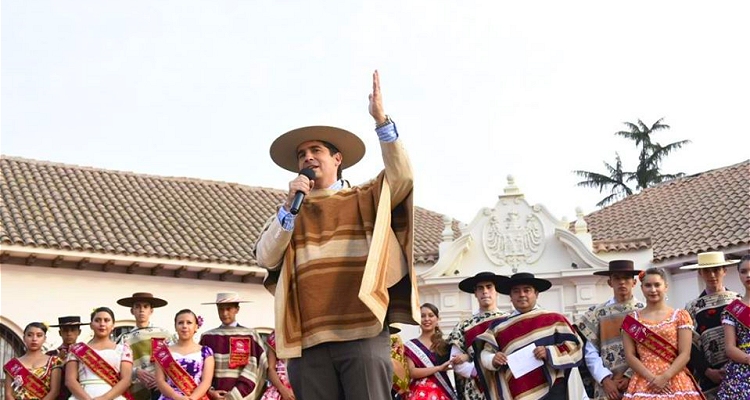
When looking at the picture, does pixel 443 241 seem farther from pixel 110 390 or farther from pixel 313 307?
pixel 313 307

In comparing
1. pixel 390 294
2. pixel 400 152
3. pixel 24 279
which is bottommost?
pixel 390 294

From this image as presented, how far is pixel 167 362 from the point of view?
8.91 meters

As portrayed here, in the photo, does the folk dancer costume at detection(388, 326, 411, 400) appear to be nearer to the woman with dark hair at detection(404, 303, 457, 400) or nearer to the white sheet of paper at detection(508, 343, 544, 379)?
the woman with dark hair at detection(404, 303, 457, 400)

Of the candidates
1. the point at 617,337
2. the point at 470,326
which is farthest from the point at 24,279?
the point at 617,337

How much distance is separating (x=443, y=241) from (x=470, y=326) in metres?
13.1

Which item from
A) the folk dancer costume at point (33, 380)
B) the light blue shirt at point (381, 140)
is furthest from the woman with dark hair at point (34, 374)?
the light blue shirt at point (381, 140)

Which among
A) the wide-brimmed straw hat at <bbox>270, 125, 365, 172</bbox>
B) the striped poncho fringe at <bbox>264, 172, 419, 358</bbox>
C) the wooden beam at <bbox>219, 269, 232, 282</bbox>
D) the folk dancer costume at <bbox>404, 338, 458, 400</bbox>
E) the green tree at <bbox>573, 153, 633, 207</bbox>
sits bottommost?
the folk dancer costume at <bbox>404, 338, 458, 400</bbox>

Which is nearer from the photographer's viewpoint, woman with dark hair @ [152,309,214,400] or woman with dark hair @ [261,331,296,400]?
woman with dark hair @ [152,309,214,400]

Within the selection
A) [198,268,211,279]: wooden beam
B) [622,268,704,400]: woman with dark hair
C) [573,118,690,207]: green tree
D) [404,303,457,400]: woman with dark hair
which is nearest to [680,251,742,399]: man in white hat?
[622,268,704,400]: woman with dark hair

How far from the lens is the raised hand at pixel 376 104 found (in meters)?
3.90

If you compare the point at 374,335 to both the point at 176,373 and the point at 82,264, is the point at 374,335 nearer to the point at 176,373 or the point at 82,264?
the point at 176,373

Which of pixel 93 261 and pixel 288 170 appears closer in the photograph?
pixel 288 170

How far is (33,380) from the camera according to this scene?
961cm

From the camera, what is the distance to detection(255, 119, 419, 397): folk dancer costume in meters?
3.97
